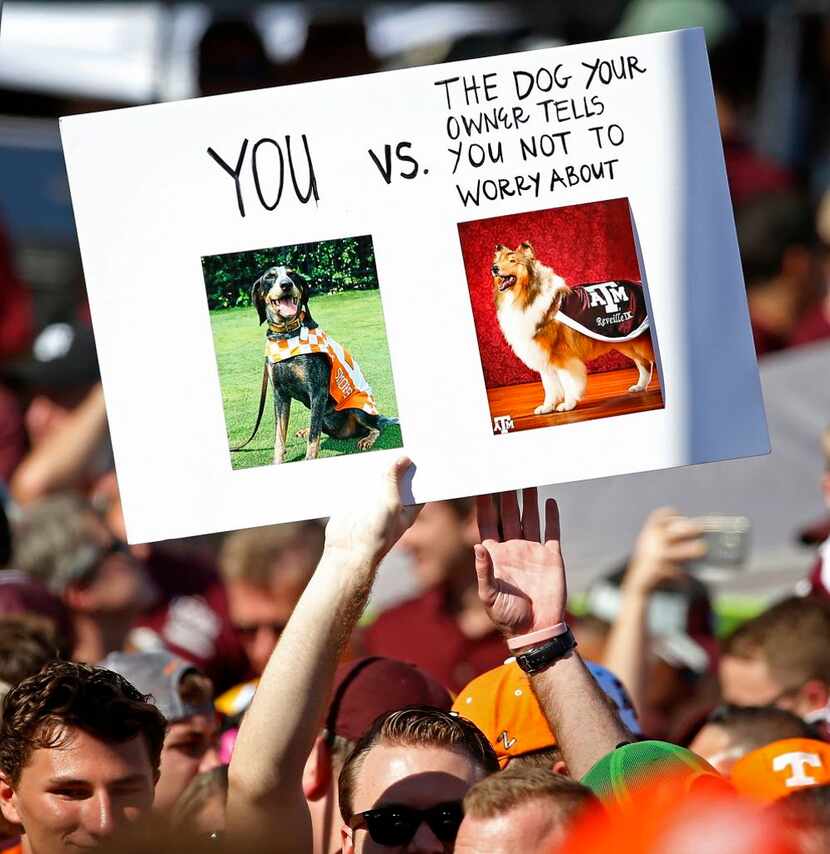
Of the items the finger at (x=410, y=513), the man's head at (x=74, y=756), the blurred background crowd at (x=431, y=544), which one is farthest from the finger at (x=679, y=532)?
the man's head at (x=74, y=756)

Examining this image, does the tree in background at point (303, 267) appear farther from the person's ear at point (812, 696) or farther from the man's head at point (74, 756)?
the person's ear at point (812, 696)

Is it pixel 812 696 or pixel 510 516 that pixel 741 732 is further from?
pixel 510 516

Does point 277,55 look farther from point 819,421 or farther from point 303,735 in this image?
point 303,735

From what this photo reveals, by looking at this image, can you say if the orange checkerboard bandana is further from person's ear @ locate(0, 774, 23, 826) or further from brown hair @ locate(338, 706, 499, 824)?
person's ear @ locate(0, 774, 23, 826)

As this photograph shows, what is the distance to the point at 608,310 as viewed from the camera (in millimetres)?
2486

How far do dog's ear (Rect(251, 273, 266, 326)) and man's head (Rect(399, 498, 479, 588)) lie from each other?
1.81m

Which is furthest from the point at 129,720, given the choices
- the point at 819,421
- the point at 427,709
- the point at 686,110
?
the point at 819,421

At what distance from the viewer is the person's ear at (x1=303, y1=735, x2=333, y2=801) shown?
8.72ft

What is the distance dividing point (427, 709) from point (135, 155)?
1029mm

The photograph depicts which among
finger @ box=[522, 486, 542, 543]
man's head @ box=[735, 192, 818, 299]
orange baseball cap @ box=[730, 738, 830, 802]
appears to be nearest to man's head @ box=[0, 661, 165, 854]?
finger @ box=[522, 486, 542, 543]

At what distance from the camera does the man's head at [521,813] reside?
188 centimetres

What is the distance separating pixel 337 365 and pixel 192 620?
2.27 m

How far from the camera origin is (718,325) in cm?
248

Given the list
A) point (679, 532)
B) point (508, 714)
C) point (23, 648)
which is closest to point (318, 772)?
point (508, 714)
